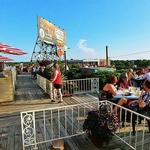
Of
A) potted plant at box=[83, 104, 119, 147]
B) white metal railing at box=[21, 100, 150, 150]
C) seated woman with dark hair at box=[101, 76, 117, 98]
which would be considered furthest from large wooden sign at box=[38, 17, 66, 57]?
potted plant at box=[83, 104, 119, 147]

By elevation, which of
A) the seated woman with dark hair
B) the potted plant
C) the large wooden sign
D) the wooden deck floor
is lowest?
the wooden deck floor

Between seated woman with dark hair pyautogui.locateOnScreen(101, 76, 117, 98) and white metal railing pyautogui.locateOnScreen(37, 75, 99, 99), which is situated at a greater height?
seated woman with dark hair pyautogui.locateOnScreen(101, 76, 117, 98)

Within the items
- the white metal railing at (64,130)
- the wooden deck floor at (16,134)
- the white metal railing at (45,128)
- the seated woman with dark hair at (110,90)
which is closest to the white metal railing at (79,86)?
the wooden deck floor at (16,134)

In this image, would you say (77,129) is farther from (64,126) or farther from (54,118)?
(54,118)

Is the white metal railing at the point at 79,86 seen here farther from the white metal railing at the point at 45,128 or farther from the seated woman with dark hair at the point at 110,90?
the seated woman with dark hair at the point at 110,90

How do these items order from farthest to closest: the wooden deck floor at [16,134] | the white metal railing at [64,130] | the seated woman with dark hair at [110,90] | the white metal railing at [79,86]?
1. the white metal railing at [79,86]
2. the seated woman with dark hair at [110,90]
3. the wooden deck floor at [16,134]
4. the white metal railing at [64,130]

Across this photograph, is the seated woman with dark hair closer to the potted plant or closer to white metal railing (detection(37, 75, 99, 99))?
the potted plant

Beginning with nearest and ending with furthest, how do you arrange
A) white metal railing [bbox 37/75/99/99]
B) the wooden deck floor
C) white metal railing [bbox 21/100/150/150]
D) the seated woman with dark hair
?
white metal railing [bbox 21/100/150/150] → the wooden deck floor → the seated woman with dark hair → white metal railing [bbox 37/75/99/99]

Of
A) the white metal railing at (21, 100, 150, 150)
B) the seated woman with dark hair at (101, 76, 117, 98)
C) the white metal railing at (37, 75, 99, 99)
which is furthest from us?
the white metal railing at (37, 75, 99, 99)

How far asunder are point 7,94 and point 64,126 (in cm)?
458

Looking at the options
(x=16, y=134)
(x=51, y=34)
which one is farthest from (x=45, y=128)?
(x=51, y=34)

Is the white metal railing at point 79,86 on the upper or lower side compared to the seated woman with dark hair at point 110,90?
lower

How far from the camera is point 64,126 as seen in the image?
6.09m

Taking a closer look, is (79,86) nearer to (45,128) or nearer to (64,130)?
(45,128)
